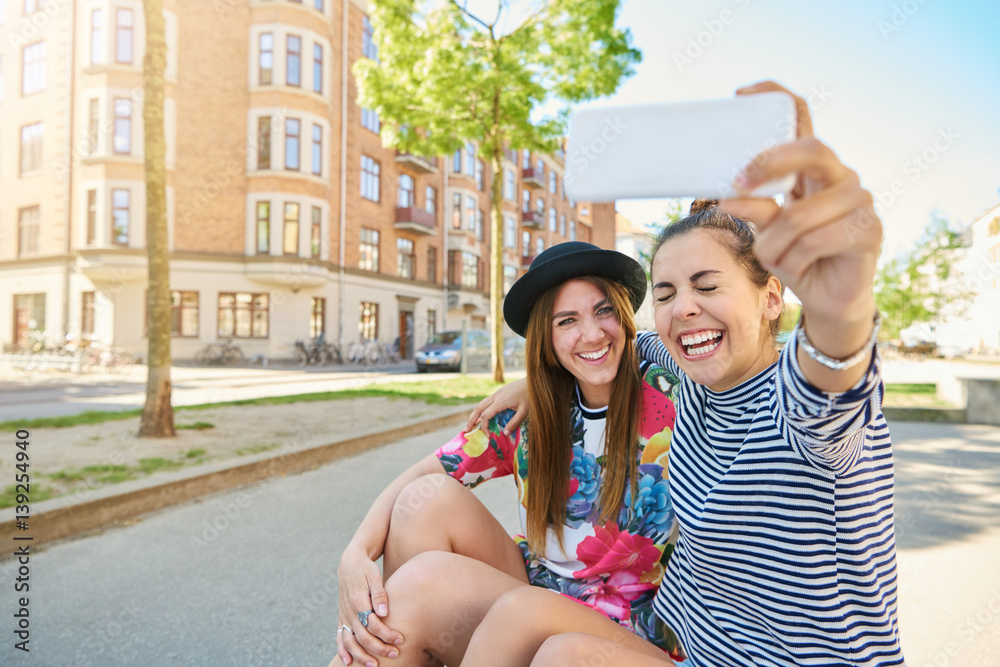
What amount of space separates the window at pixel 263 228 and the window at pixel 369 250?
479 cm

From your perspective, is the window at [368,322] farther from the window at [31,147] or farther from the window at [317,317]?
the window at [31,147]

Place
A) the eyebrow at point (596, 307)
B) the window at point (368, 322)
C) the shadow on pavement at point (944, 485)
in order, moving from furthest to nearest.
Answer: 1. the window at point (368, 322)
2. the shadow on pavement at point (944, 485)
3. the eyebrow at point (596, 307)

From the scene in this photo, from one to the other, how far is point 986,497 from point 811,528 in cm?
503

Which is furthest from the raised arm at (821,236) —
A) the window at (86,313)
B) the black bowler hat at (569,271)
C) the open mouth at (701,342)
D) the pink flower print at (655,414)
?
the window at (86,313)

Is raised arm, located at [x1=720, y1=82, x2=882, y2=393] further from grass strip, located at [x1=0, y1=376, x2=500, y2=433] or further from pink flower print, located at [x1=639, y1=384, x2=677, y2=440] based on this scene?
grass strip, located at [x1=0, y1=376, x2=500, y2=433]

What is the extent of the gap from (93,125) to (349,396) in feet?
63.1

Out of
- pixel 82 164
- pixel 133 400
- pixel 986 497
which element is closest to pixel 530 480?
pixel 986 497

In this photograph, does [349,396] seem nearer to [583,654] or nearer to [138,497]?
[138,497]

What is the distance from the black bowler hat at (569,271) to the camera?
1.98 meters

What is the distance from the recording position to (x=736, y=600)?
51.7 inches

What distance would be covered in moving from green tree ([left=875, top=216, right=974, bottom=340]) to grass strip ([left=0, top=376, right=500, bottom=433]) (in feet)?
92.7

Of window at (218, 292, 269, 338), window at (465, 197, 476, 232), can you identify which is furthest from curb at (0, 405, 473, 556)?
window at (465, 197, 476, 232)

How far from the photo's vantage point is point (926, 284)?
3331 cm

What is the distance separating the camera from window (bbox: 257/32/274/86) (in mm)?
24156
